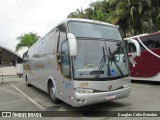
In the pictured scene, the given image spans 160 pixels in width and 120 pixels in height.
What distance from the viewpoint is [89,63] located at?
771 cm

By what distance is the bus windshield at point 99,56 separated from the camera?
7613mm

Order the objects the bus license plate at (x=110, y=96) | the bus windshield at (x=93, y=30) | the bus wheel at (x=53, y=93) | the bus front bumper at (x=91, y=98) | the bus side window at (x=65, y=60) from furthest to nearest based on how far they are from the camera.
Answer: the bus wheel at (x=53, y=93)
the bus windshield at (x=93, y=30)
the bus side window at (x=65, y=60)
the bus license plate at (x=110, y=96)
the bus front bumper at (x=91, y=98)

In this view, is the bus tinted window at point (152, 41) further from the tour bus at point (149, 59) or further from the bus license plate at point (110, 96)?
the bus license plate at point (110, 96)

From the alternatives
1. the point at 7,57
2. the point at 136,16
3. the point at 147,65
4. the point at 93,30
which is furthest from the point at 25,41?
the point at 93,30

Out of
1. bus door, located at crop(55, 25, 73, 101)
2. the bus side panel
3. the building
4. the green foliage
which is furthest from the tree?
bus door, located at crop(55, 25, 73, 101)

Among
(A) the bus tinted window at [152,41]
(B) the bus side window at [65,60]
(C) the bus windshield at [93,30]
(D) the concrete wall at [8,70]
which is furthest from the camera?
(D) the concrete wall at [8,70]

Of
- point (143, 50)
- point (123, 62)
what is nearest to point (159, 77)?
point (143, 50)

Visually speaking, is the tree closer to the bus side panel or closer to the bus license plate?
the bus side panel

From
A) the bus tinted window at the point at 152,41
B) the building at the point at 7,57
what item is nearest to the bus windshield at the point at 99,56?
the bus tinted window at the point at 152,41

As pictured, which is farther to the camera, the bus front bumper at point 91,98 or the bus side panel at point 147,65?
the bus side panel at point 147,65

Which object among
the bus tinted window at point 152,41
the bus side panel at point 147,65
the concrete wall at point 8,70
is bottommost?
the concrete wall at point 8,70

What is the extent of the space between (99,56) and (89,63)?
44cm

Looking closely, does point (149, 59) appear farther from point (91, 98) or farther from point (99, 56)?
point (91, 98)

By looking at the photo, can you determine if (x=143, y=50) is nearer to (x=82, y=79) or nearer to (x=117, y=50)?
(x=117, y=50)
